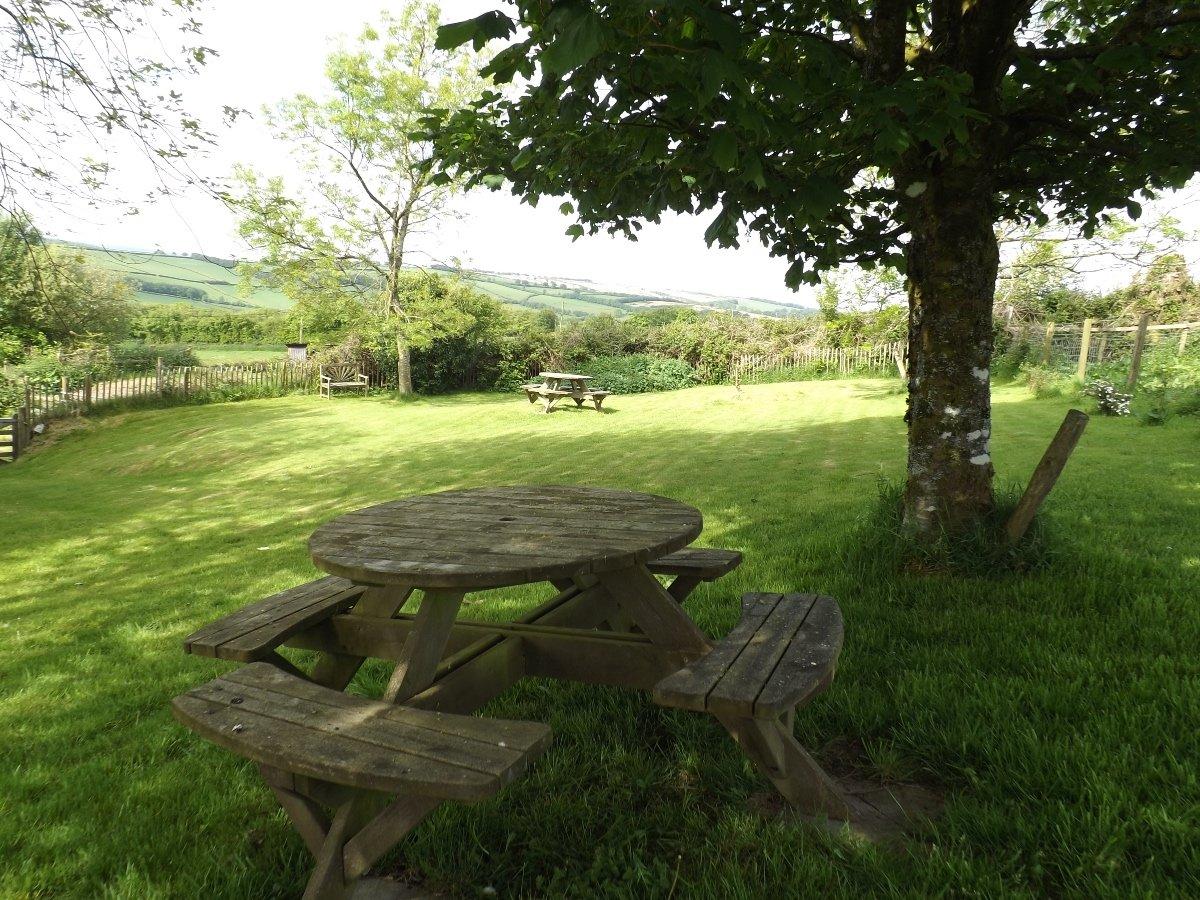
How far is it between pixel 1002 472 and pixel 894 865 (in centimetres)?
703

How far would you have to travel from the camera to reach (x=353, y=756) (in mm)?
1641

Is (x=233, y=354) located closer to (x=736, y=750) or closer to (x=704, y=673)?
(x=736, y=750)

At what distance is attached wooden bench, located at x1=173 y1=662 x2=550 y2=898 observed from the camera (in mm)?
1569

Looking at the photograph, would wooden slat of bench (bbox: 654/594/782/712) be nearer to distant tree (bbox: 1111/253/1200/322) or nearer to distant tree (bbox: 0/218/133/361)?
distant tree (bbox: 0/218/133/361)

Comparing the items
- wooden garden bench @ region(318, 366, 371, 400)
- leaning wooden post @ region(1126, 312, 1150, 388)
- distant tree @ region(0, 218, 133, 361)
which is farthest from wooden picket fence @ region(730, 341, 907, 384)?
distant tree @ region(0, 218, 133, 361)

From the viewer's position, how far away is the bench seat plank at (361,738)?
5.10 ft

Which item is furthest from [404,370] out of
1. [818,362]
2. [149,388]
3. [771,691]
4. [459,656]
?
[771,691]

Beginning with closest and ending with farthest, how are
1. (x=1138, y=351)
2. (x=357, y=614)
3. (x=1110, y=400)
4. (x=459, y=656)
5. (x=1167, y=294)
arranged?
(x=459, y=656) → (x=357, y=614) → (x=1110, y=400) → (x=1138, y=351) → (x=1167, y=294)

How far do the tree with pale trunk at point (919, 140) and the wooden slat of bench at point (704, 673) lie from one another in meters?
1.84

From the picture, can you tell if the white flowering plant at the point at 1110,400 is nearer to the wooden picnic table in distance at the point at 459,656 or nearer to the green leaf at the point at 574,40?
the wooden picnic table in distance at the point at 459,656

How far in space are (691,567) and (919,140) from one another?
2753mm

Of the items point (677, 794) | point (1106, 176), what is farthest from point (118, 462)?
point (1106, 176)

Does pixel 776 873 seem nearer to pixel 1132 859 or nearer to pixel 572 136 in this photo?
pixel 1132 859

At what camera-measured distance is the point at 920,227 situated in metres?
4.00
